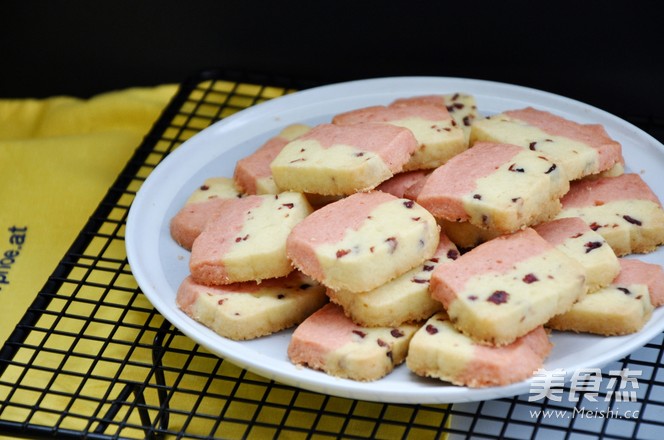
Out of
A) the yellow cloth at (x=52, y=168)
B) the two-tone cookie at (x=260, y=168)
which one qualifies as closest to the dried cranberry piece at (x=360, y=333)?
the two-tone cookie at (x=260, y=168)

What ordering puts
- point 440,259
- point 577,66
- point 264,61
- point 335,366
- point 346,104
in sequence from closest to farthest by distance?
1. point 335,366
2. point 440,259
3. point 346,104
4. point 577,66
5. point 264,61

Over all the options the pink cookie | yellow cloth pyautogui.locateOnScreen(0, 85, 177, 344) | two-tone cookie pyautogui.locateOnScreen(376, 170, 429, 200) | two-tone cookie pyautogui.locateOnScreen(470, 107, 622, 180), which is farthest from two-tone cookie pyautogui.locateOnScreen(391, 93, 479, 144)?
yellow cloth pyautogui.locateOnScreen(0, 85, 177, 344)

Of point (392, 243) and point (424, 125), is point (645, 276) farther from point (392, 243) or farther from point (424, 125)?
point (424, 125)

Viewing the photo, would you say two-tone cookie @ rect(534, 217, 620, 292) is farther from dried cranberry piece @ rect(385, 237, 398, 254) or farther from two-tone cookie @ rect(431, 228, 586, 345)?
dried cranberry piece @ rect(385, 237, 398, 254)

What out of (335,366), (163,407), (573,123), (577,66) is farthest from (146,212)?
(577,66)

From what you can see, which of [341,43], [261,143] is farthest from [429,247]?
[341,43]

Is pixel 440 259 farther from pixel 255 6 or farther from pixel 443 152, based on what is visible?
pixel 255 6
